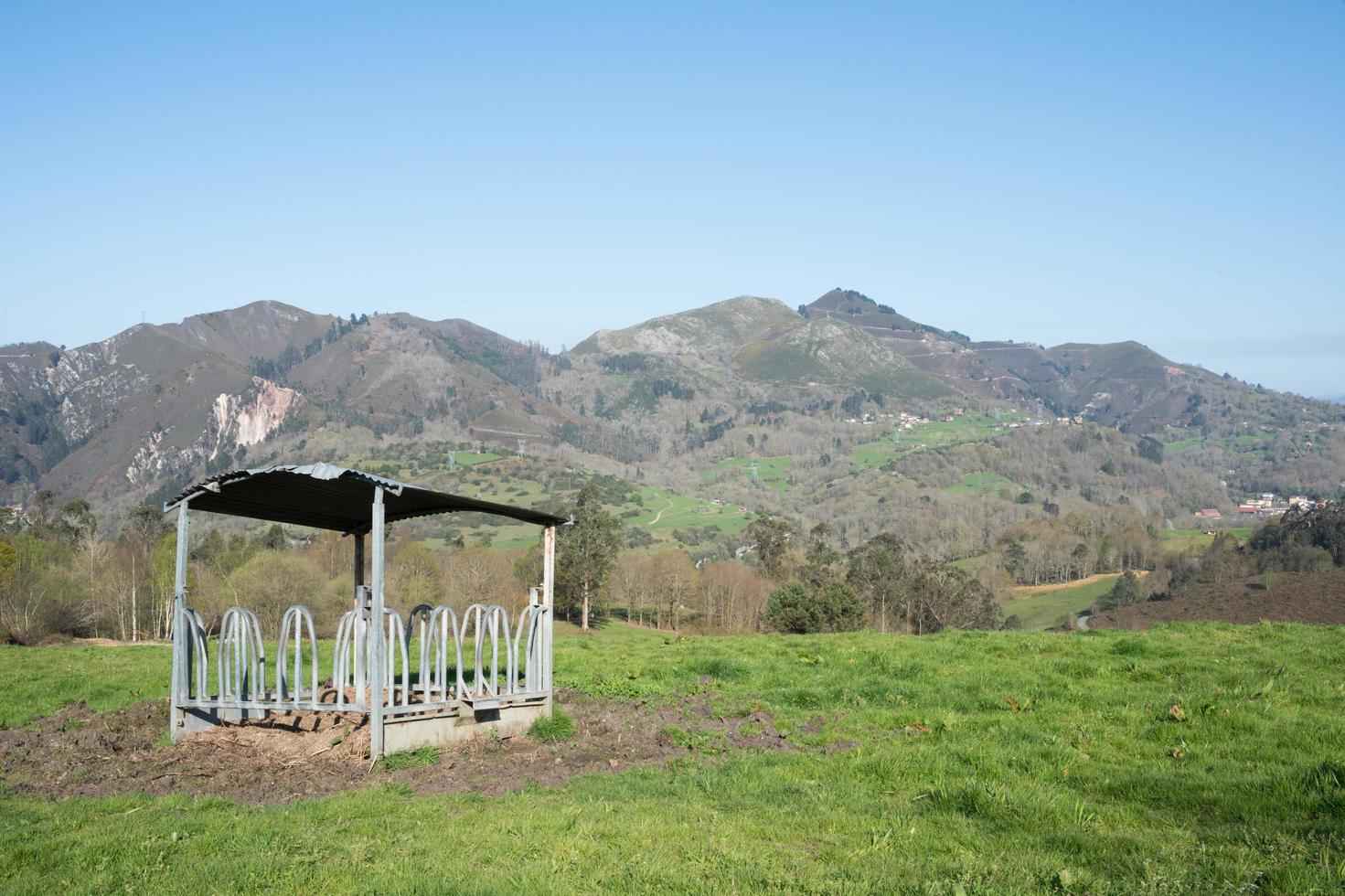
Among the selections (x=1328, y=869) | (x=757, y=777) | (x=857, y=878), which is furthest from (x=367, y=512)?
(x=1328, y=869)

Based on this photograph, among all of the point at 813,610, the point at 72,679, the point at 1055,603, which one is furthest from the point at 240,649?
the point at 1055,603

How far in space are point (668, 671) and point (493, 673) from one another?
19.4 feet

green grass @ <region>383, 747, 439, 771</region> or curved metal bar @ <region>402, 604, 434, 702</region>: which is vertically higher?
curved metal bar @ <region>402, 604, 434, 702</region>

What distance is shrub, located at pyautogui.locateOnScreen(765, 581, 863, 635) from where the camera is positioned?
48.5 m

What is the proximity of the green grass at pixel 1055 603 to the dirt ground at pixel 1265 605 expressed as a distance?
188ft

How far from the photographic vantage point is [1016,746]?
1080 centimetres

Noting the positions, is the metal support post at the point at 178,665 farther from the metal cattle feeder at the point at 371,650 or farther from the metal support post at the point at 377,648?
the metal support post at the point at 377,648

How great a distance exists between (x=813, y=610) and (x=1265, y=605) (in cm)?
2276

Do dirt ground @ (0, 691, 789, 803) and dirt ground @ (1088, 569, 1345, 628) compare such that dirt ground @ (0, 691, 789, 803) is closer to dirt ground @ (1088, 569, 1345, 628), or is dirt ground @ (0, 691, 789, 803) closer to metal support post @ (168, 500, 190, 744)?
metal support post @ (168, 500, 190, 744)

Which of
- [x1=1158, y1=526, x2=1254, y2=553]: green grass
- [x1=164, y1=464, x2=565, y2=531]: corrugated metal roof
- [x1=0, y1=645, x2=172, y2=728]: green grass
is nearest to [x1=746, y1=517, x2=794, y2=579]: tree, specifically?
[x1=1158, y1=526, x2=1254, y2=553]: green grass

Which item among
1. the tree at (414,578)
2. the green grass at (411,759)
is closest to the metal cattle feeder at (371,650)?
the green grass at (411,759)

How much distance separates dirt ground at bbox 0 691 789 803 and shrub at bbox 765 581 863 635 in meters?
34.8

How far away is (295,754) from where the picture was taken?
12.0m

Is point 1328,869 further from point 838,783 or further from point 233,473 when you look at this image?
point 233,473
